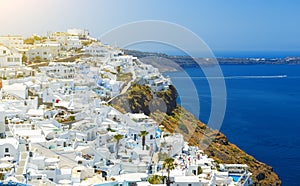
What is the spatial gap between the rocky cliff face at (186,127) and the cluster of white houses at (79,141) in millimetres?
1242

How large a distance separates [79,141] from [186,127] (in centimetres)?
1419

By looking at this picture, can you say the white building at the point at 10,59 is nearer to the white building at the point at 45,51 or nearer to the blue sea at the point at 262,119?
the white building at the point at 45,51

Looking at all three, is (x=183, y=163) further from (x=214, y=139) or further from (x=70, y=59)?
(x=70, y=59)

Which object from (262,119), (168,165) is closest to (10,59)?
(168,165)

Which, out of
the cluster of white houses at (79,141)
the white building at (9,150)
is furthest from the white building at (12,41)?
the white building at (9,150)

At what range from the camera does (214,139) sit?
31.9 metres

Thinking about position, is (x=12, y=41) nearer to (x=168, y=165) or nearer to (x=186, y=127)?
(x=186, y=127)

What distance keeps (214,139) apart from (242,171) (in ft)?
40.0

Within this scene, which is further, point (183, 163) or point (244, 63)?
point (244, 63)

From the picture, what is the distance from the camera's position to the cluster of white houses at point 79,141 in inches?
556

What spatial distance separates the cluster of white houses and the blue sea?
1224 centimetres

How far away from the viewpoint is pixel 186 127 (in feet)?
99.6

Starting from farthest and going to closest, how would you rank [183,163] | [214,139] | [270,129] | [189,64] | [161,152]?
[189,64], [270,129], [214,139], [161,152], [183,163]

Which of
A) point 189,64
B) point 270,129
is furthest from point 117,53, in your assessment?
point 189,64
